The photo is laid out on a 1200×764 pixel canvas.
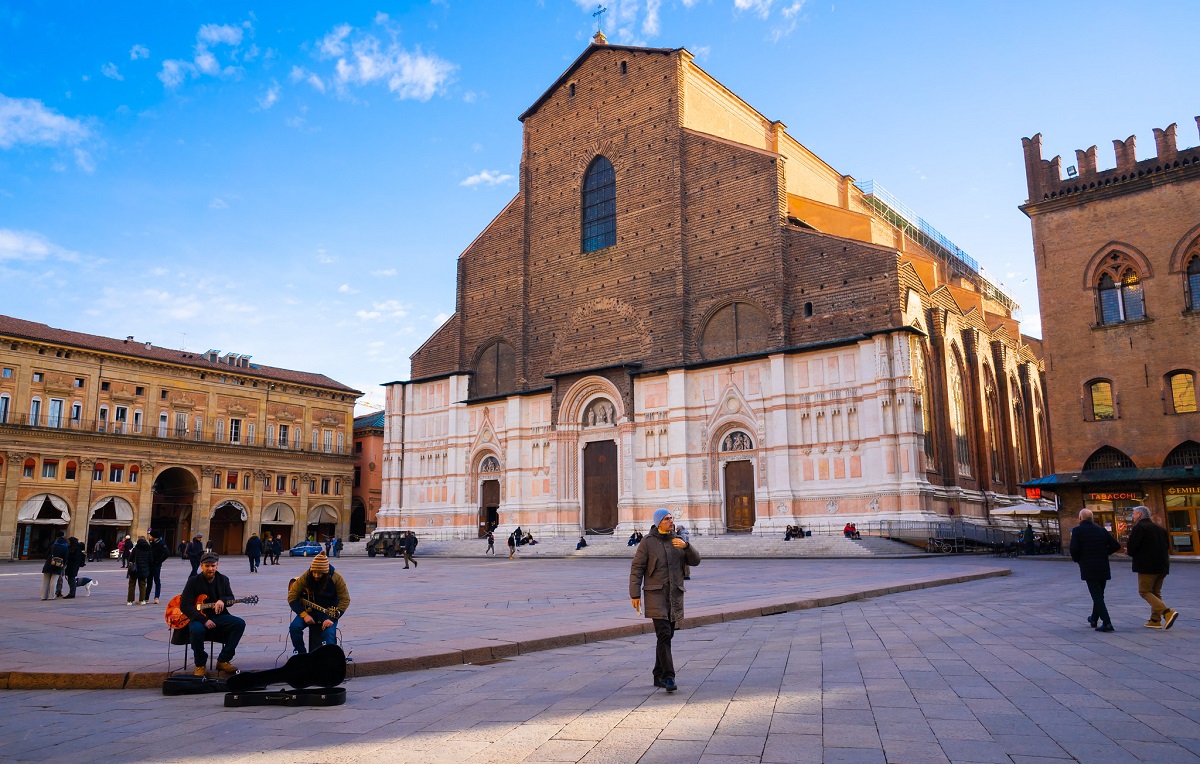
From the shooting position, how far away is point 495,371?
46.3 metres

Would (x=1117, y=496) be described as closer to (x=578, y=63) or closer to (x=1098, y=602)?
(x=1098, y=602)

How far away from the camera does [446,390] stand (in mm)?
47844

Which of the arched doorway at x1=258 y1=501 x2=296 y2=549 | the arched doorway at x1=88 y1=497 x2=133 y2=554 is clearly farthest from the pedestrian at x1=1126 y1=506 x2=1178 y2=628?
the arched doorway at x1=258 y1=501 x2=296 y2=549

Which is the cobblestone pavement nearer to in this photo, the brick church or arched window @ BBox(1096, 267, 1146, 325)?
arched window @ BBox(1096, 267, 1146, 325)

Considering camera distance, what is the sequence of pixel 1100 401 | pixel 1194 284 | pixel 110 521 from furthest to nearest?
pixel 110 521
pixel 1100 401
pixel 1194 284

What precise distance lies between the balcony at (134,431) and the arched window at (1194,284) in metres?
49.7

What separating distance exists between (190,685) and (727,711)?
4642 millimetres

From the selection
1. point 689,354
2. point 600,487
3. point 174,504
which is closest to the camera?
point 689,354

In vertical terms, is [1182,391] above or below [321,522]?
above

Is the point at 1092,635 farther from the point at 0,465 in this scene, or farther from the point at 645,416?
the point at 0,465

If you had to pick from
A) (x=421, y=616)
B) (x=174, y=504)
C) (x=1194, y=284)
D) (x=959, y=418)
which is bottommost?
(x=421, y=616)

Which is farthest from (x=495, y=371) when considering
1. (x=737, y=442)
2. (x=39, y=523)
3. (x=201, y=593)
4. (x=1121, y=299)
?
(x=201, y=593)

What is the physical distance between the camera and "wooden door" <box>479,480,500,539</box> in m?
45.3

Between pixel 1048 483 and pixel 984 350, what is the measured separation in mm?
14461
